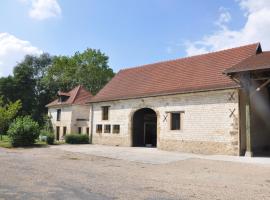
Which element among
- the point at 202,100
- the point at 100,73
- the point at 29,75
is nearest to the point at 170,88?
the point at 202,100

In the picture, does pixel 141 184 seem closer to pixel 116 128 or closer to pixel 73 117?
pixel 116 128

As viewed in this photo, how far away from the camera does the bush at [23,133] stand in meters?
23.2

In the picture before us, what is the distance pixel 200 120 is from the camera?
60.3 ft

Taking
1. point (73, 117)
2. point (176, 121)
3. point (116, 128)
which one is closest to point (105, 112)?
point (116, 128)

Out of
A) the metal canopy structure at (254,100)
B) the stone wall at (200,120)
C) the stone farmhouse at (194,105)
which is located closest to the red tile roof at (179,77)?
the stone farmhouse at (194,105)

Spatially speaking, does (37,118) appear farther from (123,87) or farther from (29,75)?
(123,87)

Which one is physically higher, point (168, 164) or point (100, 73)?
point (100, 73)

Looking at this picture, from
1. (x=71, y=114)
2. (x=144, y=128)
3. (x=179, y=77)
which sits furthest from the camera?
(x=71, y=114)

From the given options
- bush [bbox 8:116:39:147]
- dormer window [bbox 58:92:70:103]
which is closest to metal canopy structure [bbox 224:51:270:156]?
bush [bbox 8:116:39:147]

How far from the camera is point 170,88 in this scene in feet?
68.2

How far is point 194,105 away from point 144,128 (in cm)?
699

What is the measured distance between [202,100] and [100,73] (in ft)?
108

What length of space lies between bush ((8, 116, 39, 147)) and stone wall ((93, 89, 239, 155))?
8.05 metres

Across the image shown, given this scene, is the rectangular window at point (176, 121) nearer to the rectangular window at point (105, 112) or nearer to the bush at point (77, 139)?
the rectangular window at point (105, 112)
